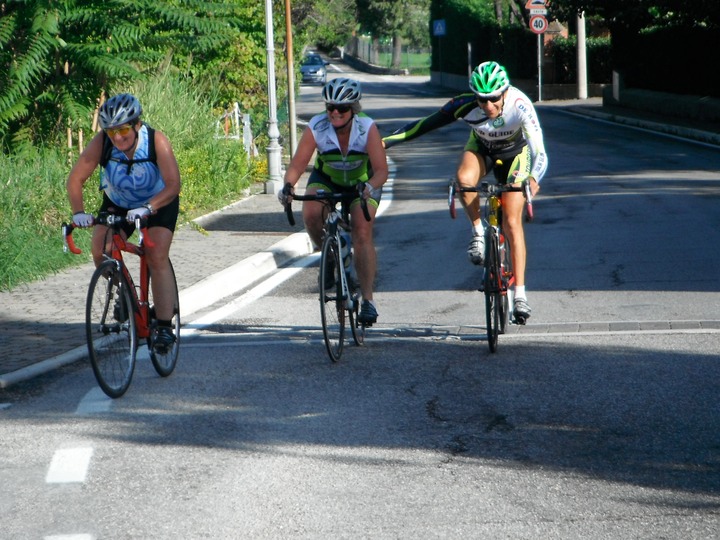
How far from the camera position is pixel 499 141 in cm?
862

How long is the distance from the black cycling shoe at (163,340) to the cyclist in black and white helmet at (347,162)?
48.7 inches

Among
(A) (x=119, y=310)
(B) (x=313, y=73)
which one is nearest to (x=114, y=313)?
(A) (x=119, y=310)

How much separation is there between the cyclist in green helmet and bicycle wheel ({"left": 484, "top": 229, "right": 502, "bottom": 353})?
0.31 metres

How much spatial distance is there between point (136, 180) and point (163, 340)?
3.27ft

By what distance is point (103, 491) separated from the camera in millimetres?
5340

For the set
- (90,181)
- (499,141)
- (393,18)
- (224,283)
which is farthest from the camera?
(393,18)

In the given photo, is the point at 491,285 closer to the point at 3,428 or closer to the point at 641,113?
the point at 3,428

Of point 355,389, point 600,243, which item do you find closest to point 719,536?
point 355,389

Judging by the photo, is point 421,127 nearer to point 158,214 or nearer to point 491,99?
point 491,99

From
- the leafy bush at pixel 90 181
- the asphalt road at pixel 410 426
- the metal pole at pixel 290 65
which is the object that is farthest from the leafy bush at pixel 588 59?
the asphalt road at pixel 410 426

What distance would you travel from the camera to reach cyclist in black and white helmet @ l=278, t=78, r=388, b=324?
8102 mm

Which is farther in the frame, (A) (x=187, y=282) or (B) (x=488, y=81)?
(A) (x=187, y=282)

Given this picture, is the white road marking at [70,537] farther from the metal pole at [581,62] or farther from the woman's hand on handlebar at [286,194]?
the metal pole at [581,62]

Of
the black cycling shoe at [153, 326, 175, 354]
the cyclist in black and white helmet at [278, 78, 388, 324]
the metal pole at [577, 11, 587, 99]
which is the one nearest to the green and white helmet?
the cyclist in black and white helmet at [278, 78, 388, 324]
